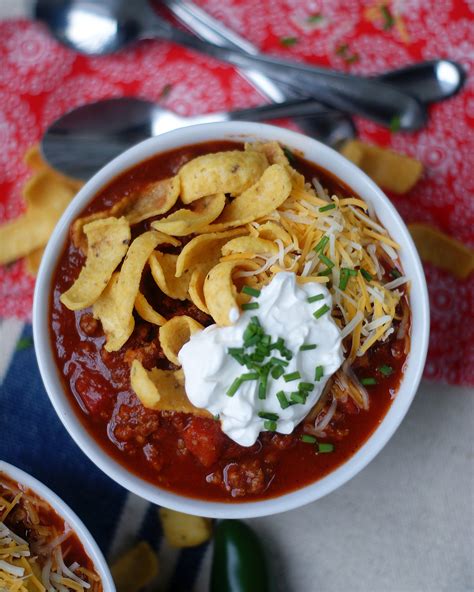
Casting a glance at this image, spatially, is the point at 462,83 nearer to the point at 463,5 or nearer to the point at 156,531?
the point at 463,5

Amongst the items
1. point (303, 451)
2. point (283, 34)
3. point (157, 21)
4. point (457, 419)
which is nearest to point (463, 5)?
point (283, 34)

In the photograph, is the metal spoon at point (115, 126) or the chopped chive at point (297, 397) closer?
the chopped chive at point (297, 397)

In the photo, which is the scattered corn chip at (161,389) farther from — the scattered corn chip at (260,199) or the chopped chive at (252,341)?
the scattered corn chip at (260,199)

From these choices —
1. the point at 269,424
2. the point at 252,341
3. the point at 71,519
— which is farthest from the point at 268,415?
the point at 71,519

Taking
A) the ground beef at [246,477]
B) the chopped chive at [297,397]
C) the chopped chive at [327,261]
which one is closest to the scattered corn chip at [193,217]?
the chopped chive at [327,261]

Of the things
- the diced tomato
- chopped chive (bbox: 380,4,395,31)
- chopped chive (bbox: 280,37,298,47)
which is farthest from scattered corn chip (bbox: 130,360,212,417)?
chopped chive (bbox: 380,4,395,31)

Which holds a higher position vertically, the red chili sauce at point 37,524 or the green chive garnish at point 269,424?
the green chive garnish at point 269,424
